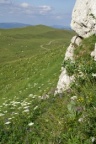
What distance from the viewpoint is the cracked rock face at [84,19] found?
20800mm

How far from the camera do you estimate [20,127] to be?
1453 centimetres

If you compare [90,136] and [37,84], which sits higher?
[37,84]

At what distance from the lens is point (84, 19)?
21.6 m

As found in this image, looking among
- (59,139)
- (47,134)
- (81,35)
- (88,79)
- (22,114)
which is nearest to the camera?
(59,139)

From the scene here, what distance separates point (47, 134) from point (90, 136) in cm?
219

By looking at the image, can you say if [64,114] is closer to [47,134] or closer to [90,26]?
[47,134]

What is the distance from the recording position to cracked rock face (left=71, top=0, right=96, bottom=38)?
2080 centimetres

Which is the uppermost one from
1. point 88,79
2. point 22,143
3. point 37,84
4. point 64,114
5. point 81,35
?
point 81,35

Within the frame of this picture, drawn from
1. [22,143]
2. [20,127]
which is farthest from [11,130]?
[22,143]

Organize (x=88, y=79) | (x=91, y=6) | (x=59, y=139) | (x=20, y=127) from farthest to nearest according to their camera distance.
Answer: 1. (x=91, y=6)
2. (x=20, y=127)
3. (x=88, y=79)
4. (x=59, y=139)

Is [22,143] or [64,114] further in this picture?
[22,143]

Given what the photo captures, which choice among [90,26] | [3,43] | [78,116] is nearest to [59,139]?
[78,116]

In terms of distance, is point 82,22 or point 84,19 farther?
point 82,22

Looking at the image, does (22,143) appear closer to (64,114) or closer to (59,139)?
(64,114)
